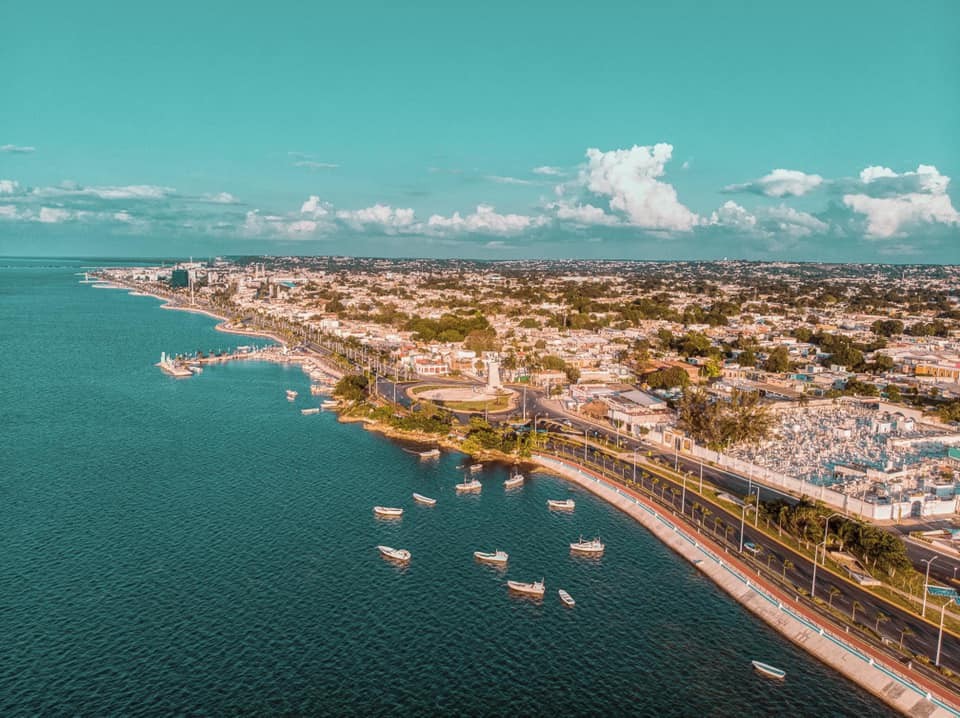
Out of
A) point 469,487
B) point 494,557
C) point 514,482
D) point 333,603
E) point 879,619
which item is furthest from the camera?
point 514,482

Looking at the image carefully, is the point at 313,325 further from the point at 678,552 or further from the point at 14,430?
the point at 678,552

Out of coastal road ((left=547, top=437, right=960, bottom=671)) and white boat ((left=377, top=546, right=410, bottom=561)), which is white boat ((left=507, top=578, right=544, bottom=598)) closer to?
white boat ((left=377, top=546, right=410, bottom=561))

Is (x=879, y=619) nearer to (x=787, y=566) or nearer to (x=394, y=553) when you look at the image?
(x=787, y=566)

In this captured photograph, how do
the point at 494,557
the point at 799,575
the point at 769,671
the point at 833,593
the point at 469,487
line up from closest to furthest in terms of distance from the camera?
1. the point at 769,671
2. the point at 833,593
3. the point at 799,575
4. the point at 494,557
5. the point at 469,487

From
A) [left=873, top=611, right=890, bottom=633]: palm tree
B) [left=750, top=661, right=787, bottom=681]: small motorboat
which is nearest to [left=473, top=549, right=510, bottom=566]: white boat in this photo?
[left=750, top=661, right=787, bottom=681]: small motorboat

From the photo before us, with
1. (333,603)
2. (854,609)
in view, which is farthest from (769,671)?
(333,603)

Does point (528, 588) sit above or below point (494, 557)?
below

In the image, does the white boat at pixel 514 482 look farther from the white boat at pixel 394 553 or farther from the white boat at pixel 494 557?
the white boat at pixel 394 553
